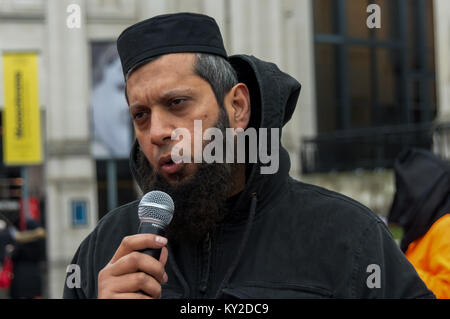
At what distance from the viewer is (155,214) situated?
1792 mm

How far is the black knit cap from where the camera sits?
2018mm

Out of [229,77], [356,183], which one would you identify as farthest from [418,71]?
[229,77]

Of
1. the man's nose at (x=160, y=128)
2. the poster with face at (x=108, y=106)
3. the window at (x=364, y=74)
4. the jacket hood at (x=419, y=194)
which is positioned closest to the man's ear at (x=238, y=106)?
the man's nose at (x=160, y=128)

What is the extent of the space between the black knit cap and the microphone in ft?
1.37

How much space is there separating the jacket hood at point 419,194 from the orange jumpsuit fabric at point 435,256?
7 cm

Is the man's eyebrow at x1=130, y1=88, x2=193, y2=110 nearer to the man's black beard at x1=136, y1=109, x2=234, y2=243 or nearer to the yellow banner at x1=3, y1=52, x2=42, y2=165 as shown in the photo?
the man's black beard at x1=136, y1=109, x2=234, y2=243

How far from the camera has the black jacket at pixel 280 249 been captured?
1912 mm

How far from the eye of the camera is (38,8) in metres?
20.5

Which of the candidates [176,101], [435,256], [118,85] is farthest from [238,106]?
[118,85]

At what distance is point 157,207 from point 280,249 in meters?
0.39

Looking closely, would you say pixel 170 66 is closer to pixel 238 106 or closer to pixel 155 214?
pixel 238 106

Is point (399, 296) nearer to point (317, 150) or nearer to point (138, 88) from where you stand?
point (138, 88)

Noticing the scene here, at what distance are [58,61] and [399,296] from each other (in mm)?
19064

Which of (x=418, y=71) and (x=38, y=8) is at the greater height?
(x=38, y=8)
